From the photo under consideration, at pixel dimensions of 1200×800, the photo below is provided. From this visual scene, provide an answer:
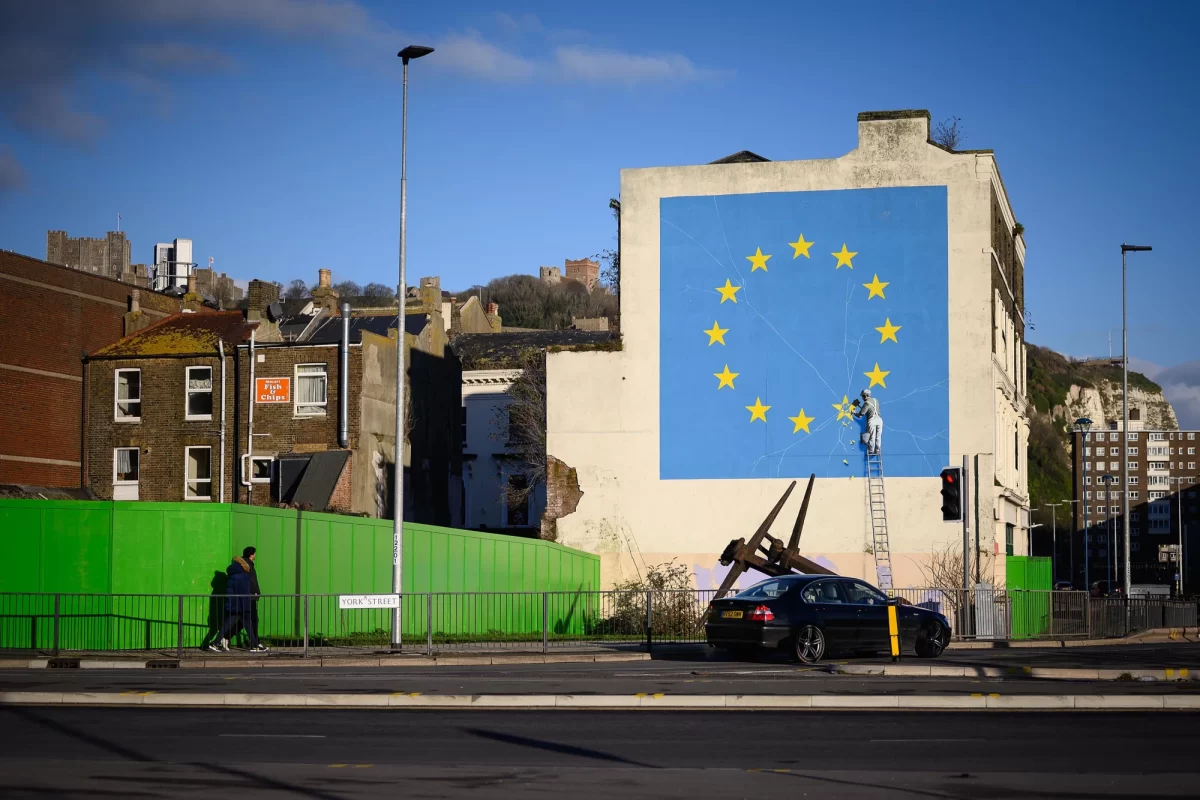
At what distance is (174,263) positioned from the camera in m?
102

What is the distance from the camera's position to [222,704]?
16219 mm

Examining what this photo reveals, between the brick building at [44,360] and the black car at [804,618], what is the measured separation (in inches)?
1271

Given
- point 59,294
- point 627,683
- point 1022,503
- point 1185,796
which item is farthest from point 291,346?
point 1185,796

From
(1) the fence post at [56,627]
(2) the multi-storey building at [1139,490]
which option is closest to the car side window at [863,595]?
(1) the fence post at [56,627]

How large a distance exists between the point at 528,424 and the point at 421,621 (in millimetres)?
25642

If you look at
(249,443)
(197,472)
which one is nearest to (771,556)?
(249,443)

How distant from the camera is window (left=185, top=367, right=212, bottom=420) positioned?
4806 centimetres

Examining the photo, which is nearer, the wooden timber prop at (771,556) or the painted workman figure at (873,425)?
the wooden timber prop at (771,556)

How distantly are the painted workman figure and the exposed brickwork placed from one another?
9156 mm

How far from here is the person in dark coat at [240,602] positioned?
1011 inches

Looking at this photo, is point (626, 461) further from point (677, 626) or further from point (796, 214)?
point (677, 626)

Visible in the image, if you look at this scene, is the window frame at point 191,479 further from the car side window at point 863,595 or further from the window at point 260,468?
the car side window at point 863,595

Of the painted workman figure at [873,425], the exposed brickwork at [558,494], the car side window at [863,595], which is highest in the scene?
the painted workman figure at [873,425]

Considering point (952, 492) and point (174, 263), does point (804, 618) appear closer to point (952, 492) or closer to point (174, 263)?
point (952, 492)
